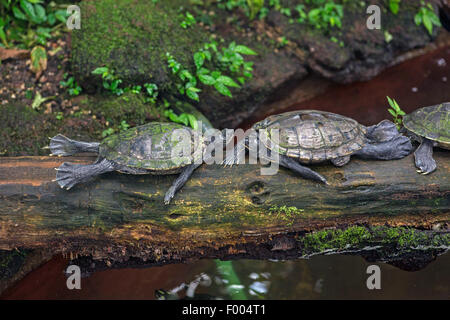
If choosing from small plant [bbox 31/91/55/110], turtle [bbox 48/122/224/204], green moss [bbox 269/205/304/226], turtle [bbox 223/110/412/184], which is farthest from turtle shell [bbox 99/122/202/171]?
small plant [bbox 31/91/55/110]

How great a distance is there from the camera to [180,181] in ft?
15.7

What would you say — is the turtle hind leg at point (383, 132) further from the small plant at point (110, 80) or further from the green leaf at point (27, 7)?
the green leaf at point (27, 7)

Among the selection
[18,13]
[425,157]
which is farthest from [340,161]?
[18,13]

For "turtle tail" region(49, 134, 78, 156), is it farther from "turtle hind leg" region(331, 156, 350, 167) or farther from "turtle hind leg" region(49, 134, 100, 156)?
Result: "turtle hind leg" region(331, 156, 350, 167)

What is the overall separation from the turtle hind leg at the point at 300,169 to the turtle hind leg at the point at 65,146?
2.08 meters

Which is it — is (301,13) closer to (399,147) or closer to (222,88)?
(222,88)

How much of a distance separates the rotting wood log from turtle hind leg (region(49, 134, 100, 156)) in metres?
0.11

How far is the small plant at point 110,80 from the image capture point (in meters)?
6.43

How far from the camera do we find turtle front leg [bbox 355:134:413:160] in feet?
16.4

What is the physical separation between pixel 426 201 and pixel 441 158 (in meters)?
0.54
